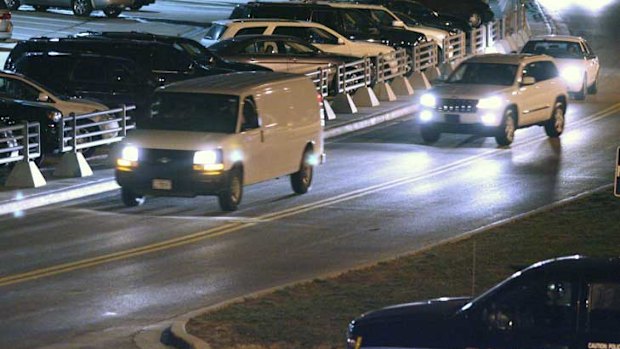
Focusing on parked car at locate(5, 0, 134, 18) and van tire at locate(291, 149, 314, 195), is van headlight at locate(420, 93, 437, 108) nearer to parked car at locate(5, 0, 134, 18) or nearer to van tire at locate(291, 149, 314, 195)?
van tire at locate(291, 149, 314, 195)

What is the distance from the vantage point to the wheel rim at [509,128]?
29328 mm

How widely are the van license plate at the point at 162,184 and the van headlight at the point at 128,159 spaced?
43 centimetres

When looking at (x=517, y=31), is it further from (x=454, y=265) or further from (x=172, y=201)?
(x=454, y=265)

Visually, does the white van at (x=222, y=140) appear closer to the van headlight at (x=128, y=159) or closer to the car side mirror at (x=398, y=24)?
the van headlight at (x=128, y=159)

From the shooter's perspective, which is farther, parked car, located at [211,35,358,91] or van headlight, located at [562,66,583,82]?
van headlight, located at [562,66,583,82]

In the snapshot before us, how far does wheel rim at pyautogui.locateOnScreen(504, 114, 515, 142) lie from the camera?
2933cm

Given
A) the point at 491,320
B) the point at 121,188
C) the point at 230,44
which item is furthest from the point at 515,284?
the point at 230,44

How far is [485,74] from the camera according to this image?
30609 mm

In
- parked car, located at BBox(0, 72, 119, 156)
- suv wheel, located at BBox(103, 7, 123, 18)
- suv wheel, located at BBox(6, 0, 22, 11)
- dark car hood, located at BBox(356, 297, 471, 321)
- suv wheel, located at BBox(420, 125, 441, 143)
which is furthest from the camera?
suv wheel, located at BBox(6, 0, 22, 11)

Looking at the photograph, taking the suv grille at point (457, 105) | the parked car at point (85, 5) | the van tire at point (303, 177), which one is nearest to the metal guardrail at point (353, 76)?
the suv grille at point (457, 105)

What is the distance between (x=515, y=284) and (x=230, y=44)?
2572 cm

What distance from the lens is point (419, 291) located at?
15578 mm

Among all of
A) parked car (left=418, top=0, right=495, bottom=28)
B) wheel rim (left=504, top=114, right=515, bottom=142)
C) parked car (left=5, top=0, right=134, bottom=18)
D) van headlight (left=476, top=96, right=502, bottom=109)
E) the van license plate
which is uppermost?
the van license plate

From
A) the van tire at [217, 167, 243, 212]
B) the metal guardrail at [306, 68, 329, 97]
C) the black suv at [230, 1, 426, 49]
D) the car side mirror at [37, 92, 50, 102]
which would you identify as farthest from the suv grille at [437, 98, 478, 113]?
the black suv at [230, 1, 426, 49]
